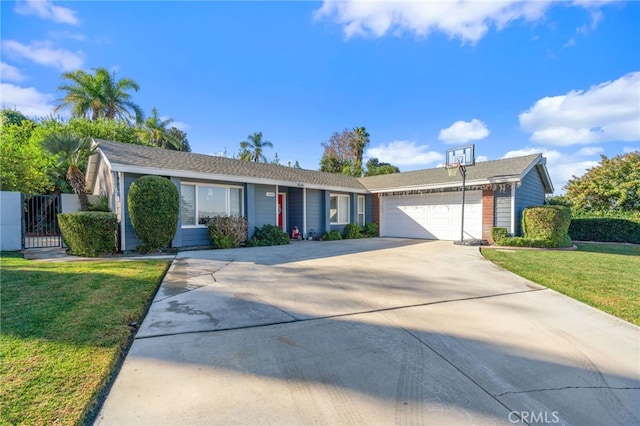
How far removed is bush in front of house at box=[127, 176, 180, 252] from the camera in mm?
8562

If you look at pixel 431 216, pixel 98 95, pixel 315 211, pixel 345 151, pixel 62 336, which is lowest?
pixel 62 336

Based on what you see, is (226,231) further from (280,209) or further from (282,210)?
(282,210)

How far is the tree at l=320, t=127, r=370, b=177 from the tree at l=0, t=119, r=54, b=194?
23.9 meters

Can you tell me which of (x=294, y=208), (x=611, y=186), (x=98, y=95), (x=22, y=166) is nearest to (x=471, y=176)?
(x=294, y=208)

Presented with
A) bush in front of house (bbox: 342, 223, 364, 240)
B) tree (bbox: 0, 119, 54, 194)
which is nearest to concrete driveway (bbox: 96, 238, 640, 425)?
bush in front of house (bbox: 342, 223, 364, 240)

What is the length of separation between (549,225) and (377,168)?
23.7 metres

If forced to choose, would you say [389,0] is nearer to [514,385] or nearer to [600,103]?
[514,385]

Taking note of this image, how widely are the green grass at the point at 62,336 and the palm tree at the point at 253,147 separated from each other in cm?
2832

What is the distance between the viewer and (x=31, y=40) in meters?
9.91

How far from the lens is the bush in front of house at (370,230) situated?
52.5ft

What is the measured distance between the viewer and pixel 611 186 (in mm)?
17344

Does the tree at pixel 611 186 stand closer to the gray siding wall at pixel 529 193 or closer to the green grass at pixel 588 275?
the gray siding wall at pixel 529 193

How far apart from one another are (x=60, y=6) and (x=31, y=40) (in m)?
4.36

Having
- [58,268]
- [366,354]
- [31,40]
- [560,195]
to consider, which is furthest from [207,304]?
[560,195]
